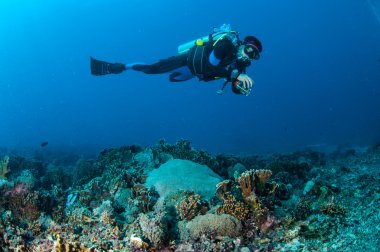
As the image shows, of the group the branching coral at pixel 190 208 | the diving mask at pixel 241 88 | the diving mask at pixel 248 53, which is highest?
the diving mask at pixel 248 53

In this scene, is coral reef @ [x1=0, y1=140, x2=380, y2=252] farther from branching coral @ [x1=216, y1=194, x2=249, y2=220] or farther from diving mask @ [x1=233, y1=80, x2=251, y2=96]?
diving mask @ [x1=233, y1=80, x2=251, y2=96]

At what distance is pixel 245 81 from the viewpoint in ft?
22.7

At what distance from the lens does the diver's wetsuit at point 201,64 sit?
7.44 m

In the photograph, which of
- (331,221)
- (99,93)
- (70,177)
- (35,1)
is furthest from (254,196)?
(35,1)

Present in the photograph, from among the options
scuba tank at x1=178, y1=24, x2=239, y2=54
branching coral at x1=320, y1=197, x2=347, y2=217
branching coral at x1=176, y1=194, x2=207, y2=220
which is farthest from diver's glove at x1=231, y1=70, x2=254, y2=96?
branching coral at x1=320, y1=197, x2=347, y2=217

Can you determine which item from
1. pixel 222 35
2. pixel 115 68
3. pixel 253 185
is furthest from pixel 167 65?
pixel 253 185

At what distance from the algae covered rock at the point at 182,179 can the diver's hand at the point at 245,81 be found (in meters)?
2.25

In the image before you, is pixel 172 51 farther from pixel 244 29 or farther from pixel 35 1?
pixel 35 1

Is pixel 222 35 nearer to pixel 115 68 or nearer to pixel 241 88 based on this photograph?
pixel 241 88

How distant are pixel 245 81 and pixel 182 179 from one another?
2.64 m

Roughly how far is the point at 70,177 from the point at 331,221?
923cm

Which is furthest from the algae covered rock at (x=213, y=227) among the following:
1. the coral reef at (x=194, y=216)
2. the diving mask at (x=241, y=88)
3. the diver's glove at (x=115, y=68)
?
the diver's glove at (x=115, y=68)

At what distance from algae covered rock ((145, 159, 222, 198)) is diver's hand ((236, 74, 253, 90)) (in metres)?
2.25

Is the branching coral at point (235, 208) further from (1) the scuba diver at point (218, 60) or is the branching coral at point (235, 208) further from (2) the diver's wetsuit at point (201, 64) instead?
(2) the diver's wetsuit at point (201, 64)
